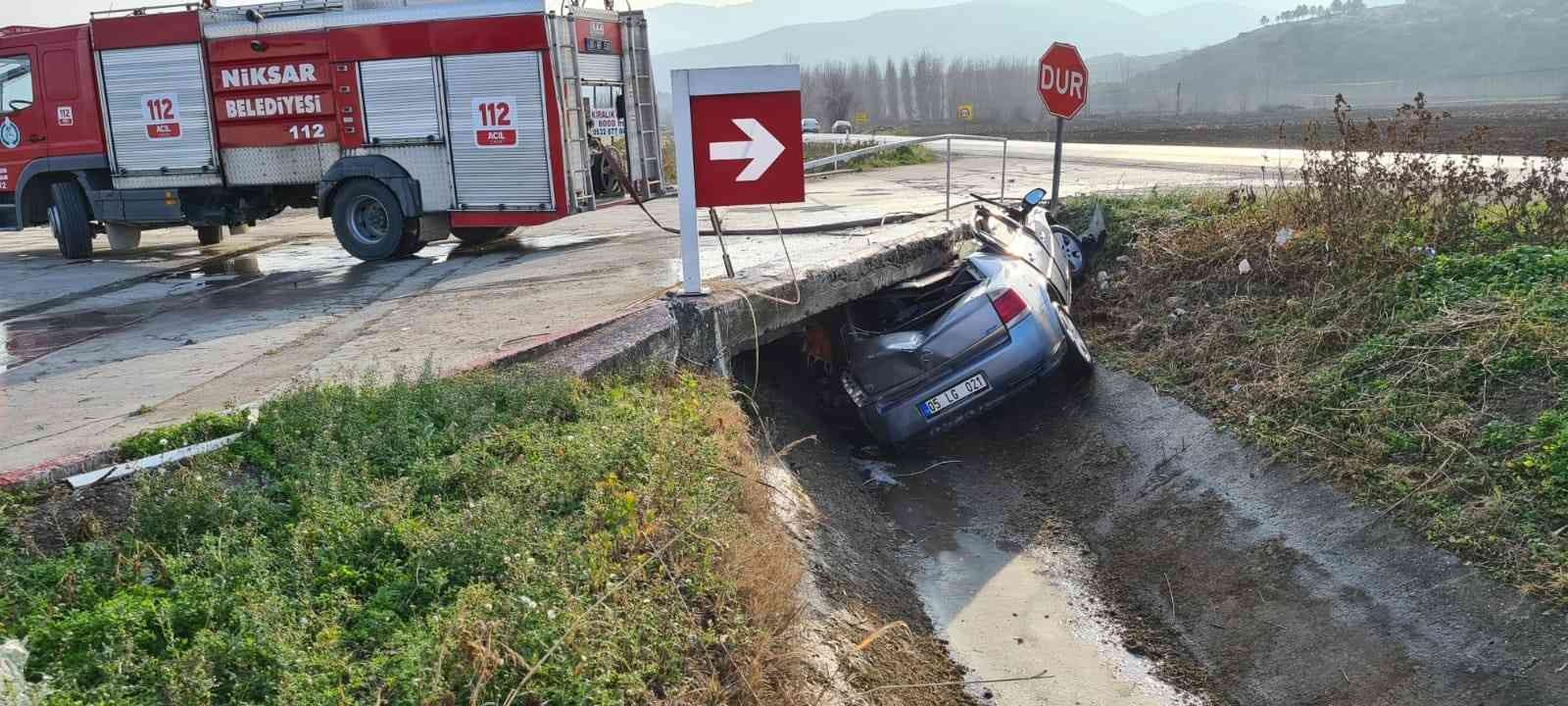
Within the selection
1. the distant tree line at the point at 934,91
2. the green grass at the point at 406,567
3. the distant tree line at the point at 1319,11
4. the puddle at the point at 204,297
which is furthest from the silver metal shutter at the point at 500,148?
the distant tree line at the point at 1319,11

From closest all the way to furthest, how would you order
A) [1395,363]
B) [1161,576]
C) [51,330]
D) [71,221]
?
1. [1161,576]
2. [1395,363]
3. [51,330]
4. [71,221]

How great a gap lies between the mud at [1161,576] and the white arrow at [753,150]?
6.57 ft

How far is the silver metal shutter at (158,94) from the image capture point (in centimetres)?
1200

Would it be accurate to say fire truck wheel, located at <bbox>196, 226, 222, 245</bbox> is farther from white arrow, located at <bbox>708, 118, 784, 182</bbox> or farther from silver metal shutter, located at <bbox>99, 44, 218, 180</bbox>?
white arrow, located at <bbox>708, 118, 784, 182</bbox>

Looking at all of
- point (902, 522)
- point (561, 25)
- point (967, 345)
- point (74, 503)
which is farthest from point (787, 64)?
point (561, 25)

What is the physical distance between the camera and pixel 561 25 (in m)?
11.0

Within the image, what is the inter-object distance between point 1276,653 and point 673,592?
9.83ft

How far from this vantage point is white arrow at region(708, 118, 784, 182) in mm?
5680

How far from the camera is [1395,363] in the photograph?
609 cm

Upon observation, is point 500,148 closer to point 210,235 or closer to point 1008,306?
point 210,235

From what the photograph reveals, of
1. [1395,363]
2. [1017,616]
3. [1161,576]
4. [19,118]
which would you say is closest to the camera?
[1017,616]

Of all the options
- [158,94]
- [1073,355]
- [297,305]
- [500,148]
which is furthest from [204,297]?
[1073,355]

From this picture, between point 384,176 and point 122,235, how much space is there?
15.2 feet

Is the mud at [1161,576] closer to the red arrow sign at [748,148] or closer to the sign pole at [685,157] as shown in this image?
the sign pole at [685,157]
